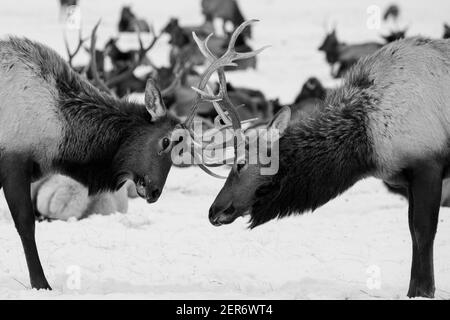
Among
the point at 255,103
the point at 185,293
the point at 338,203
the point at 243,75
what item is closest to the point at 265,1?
the point at 243,75

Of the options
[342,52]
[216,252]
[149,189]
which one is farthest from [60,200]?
[342,52]

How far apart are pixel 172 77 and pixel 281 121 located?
24.7 feet

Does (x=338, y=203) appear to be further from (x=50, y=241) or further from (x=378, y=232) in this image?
(x=50, y=241)

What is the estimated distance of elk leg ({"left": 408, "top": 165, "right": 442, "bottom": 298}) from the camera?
6.03 metres

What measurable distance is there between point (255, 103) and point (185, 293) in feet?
26.2

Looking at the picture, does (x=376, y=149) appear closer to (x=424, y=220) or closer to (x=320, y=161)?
(x=320, y=161)

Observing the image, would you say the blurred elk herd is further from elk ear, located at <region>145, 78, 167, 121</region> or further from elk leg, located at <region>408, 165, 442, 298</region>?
elk leg, located at <region>408, 165, 442, 298</region>

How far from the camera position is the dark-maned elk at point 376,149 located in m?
6.09

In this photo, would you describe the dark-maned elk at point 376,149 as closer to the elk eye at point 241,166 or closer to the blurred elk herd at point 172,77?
the elk eye at point 241,166

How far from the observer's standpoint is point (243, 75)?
711 inches

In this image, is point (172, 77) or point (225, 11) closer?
point (172, 77)

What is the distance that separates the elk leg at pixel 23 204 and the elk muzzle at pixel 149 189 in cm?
73

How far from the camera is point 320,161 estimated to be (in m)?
6.32

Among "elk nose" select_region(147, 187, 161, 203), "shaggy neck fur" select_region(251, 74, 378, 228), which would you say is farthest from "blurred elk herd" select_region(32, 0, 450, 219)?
"elk nose" select_region(147, 187, 161, 203)
